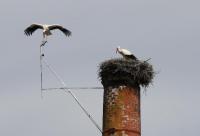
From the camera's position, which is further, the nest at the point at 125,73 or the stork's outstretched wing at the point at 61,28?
the stork's outstretched wing at the point at 61,28

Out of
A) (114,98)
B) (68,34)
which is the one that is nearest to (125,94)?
(114,98)

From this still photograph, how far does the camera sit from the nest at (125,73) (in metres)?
27.9

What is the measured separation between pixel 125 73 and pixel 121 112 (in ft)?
4.96

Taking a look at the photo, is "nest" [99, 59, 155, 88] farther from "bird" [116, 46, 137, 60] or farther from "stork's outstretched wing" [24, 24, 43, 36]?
"stork's outstretched wing" [24, 24, 43, 36]

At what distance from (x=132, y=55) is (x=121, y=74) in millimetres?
1152

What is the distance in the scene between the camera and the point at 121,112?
1069 inches

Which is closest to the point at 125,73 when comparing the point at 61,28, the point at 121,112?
Result: the point at 121,112

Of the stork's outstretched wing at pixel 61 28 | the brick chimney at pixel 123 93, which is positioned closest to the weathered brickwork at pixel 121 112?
the brick chimney at pixel 123 93

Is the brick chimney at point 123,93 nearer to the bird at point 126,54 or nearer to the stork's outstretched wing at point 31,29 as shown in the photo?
the bird at point 126,54

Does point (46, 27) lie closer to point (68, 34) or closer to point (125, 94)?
point (68, 34)

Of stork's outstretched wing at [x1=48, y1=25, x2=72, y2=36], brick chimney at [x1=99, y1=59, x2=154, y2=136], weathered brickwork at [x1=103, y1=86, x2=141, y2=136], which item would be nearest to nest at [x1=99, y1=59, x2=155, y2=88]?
brick chimney at [x1=99, y1=59, x2=154, y2=136]

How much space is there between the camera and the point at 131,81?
91.8 feet

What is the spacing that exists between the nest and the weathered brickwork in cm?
26

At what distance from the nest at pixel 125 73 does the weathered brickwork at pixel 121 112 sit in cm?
26
